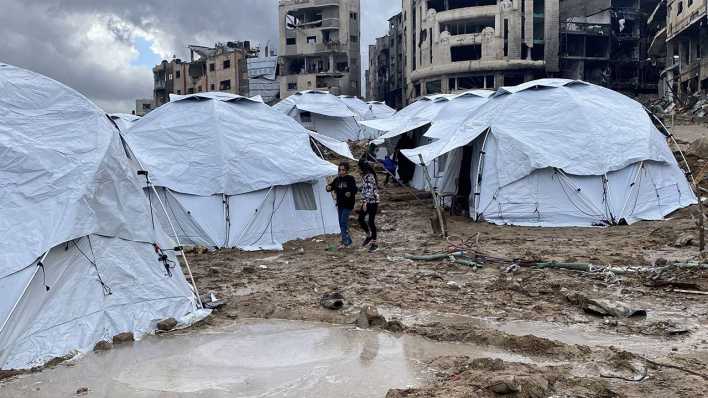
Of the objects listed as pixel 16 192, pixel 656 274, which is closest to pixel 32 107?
pixel 16 192

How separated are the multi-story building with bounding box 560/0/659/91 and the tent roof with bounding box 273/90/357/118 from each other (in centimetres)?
2071

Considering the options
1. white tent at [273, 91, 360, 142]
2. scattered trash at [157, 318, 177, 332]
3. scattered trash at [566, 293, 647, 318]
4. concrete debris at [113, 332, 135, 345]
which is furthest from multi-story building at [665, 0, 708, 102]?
concrete debris at [113, 332, 135, 345]

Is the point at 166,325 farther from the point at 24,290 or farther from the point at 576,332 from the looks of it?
the point at 576,332

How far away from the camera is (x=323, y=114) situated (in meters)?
31.4

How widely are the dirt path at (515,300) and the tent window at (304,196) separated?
81 cm

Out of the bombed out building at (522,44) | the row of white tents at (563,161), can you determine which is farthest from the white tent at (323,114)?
the row of white tents at (563,161)

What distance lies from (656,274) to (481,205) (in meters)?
6.08

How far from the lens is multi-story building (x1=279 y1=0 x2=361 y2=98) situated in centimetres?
5209

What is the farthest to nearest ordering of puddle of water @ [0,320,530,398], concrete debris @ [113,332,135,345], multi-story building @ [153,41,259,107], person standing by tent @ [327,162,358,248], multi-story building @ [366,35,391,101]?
multi-story building @ [366,35,391,101], multi-story building @ [153,41,259,107], person standing by tent @ [327,162,358,248], concrete debris @ [113,332,135,345], puddle of water @ [0,320,530,398]

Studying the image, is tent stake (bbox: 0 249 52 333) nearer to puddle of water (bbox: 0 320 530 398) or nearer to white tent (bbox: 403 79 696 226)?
puddle of water (bbox: 0 320 530 398)

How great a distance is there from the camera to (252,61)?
5591cm

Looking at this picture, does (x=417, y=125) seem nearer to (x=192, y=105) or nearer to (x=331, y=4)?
(x=192, y=105)

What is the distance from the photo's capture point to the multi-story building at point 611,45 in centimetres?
4600

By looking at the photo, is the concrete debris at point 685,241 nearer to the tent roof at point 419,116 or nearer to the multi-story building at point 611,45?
the tent roof at point 419,116
